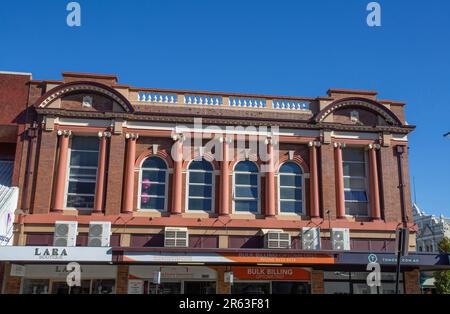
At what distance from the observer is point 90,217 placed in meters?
21.2

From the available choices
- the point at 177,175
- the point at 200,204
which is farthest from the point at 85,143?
the point at 200,204

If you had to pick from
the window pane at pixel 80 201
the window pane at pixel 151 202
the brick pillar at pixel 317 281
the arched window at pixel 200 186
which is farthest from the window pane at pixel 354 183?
the window pane at pixel 80 201

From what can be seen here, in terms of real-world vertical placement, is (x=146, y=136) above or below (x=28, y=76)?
below

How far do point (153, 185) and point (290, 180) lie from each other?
21.6ft

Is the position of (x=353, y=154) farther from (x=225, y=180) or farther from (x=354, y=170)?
(x=225, y=180)

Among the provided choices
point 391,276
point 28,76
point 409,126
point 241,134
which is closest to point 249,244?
point 241,134

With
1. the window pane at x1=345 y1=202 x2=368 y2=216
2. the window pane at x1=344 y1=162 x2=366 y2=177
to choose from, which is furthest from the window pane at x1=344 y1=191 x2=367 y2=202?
the window pane at x1=344 y1=162 x2=366 y2=177

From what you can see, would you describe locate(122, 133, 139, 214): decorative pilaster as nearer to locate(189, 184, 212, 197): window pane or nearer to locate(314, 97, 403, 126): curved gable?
locate(189, 184, 212, 197): window pane

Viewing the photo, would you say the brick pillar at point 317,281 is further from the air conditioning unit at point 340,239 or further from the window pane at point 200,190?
the window pane at point 200,190

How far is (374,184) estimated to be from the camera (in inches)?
917

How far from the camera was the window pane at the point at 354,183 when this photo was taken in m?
23.8

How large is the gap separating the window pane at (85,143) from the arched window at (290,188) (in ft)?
29.3

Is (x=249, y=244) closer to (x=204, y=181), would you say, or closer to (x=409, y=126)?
(x=204, y=181)
